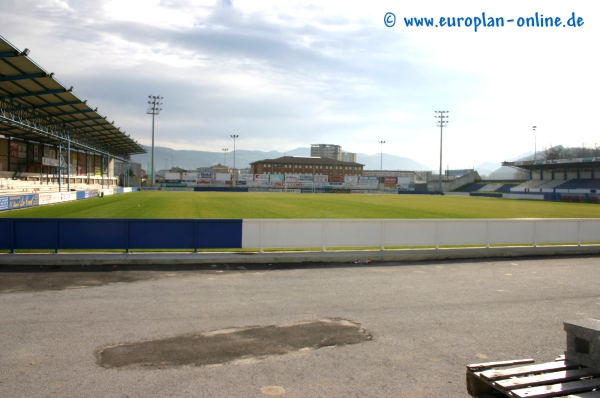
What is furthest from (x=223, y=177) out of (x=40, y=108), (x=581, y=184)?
(x=581, y=184)

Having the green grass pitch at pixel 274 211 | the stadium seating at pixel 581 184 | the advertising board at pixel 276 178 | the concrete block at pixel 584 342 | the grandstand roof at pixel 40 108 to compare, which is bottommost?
the green grass pitch at pixel 274 211

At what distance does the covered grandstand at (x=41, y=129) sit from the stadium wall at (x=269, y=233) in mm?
12462

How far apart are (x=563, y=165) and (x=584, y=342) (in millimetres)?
82064

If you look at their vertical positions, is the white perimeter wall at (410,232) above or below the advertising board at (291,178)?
below

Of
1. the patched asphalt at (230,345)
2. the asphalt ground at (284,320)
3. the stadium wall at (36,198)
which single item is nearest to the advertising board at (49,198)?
the stadium wall at (36,198)

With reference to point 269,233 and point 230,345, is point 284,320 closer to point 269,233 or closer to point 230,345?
point 230,345

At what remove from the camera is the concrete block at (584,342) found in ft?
12.9

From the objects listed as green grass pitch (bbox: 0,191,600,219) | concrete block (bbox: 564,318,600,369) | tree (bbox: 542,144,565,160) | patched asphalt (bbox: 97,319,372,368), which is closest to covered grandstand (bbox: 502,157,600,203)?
green grass pitch (bbox: 0,191,600,219)

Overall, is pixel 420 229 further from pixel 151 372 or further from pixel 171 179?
pixel 171 179

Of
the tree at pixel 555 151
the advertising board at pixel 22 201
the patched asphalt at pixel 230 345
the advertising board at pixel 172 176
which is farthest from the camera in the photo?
the tree at pixel 555 151

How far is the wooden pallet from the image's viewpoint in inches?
144

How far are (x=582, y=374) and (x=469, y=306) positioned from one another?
13.8 ft

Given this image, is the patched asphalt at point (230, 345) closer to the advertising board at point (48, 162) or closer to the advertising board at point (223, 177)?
the advertising board at point (48, 162)

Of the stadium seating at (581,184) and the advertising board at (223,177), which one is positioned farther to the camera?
the advertising board at (223,177)
